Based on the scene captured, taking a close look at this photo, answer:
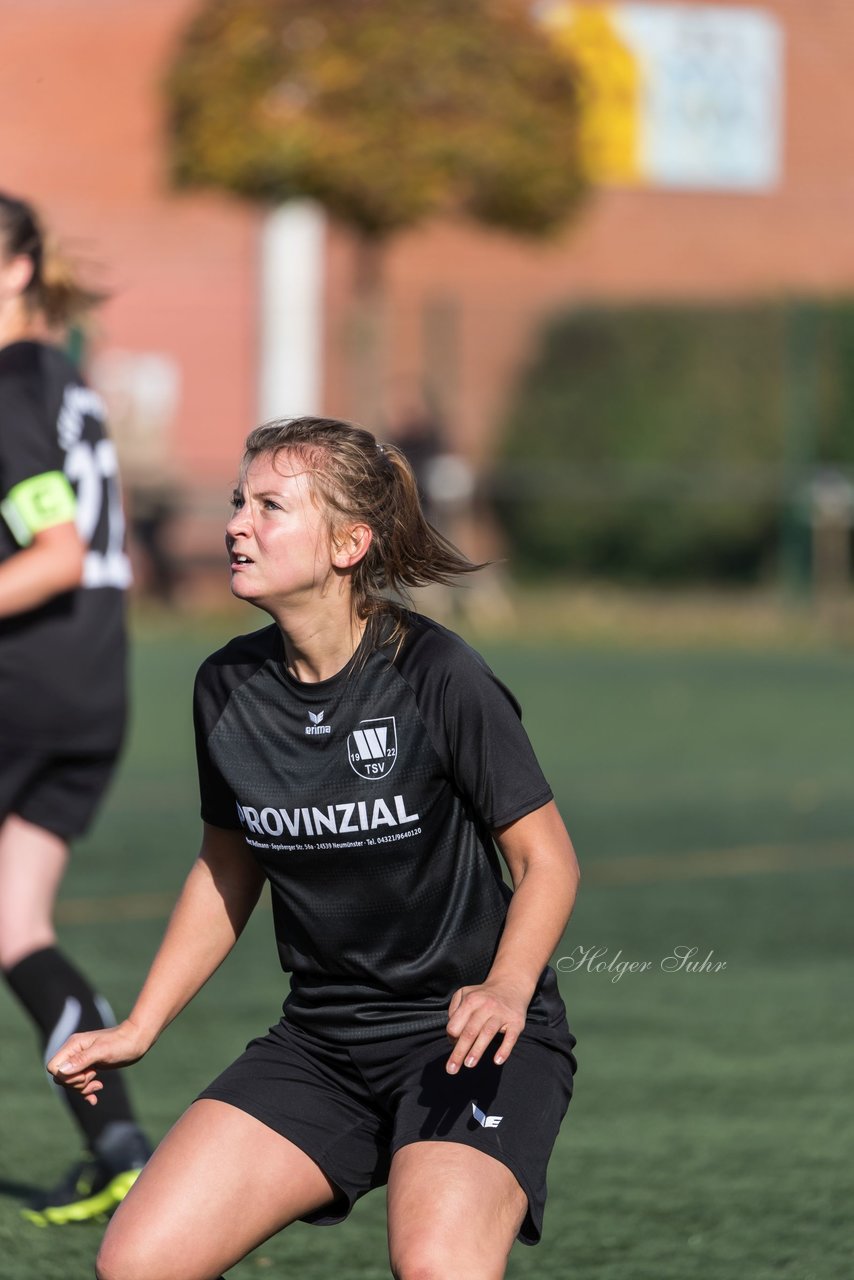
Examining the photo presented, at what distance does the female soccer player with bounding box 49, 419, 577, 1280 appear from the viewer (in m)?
3.05

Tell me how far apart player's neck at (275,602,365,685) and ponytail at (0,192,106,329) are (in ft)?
4.52

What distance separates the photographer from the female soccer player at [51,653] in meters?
4.18

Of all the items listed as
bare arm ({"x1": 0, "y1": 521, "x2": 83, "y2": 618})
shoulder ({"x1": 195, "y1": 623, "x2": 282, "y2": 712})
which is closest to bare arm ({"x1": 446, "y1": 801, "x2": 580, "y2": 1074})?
shoulder ({"x1": 195, "y1": 623, "x2": 282, "y2": 712})

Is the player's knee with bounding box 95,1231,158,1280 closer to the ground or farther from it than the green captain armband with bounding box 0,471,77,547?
closer to the ground

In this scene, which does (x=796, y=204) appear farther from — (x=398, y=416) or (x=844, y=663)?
(x=844, y=663)

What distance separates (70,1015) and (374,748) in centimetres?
138

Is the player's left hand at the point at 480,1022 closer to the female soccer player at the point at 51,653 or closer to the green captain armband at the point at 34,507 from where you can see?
the female soccer player at the point at 51,653

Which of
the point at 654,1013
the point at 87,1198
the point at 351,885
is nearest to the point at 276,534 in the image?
the point at 351,885

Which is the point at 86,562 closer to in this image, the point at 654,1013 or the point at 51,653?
the point at 51,653

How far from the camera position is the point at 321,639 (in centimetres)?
325

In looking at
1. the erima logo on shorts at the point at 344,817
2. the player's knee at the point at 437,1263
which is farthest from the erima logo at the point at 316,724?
the player's knee at the point at 437,1263

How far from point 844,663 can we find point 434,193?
5801 mm

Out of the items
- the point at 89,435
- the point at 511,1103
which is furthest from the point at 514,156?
the point at 511,1103

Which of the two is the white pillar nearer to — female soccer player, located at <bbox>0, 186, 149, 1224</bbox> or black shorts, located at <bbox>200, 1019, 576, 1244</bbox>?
female soccer player, located at <bbox>0, 186, 149, 1224</bbox>
